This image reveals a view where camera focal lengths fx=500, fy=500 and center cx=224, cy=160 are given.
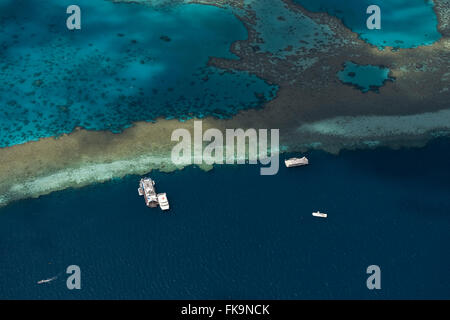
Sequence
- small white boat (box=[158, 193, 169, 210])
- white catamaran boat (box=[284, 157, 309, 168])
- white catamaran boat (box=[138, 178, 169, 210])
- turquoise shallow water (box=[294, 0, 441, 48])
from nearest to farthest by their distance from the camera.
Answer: small white boat (box=[158, 193, 169, 210])
white catamaran boat (box=[138, 178, 169, 210])
white catamaran boat (box=[284, 157, 309, 168])
turquoise shallow water (box=[294, 0, 441, 48])

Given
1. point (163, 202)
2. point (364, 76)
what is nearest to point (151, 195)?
point (163, 202)

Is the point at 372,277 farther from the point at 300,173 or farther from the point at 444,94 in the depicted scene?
the point at 444,94

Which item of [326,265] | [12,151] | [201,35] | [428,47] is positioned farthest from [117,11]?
[326,265]

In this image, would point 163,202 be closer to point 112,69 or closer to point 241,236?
point 241,236

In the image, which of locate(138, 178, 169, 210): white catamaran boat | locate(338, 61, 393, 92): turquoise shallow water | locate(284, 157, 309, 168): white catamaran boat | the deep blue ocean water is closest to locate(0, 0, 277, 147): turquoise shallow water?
locate(338, 61, 393, 92): turquoise shallow water

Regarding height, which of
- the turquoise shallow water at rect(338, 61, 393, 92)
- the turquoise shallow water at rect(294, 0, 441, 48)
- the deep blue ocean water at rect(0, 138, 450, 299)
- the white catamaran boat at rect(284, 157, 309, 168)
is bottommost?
the deep blue ocean water at rect(0, 138, 450, 299)

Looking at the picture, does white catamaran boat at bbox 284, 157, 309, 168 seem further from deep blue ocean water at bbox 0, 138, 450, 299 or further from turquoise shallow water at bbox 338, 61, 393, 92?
turquoise shallow water at bbox 338, 61, 393, 92
